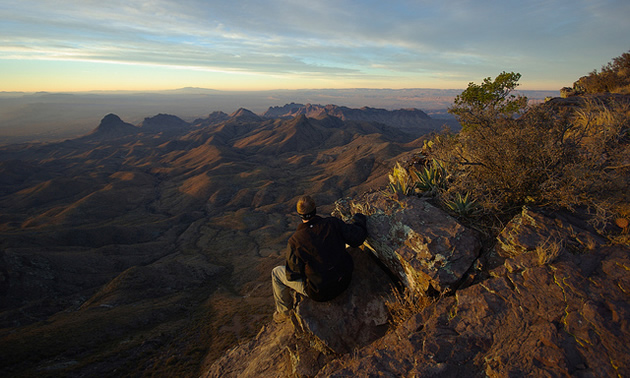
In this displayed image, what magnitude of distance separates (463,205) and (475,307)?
2.16 meters

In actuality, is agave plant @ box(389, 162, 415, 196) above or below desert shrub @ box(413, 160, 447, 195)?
below

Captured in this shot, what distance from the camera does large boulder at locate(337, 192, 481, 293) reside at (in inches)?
189

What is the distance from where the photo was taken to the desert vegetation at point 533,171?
4641 millimetres

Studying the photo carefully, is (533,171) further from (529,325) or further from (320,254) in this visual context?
(320,254)

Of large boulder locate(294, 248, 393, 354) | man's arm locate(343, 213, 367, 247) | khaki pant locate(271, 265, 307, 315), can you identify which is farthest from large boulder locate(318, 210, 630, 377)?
khaki pant locate(271, 265, 307, 315)

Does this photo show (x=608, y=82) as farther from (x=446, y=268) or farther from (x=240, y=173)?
(x=240, y=173)

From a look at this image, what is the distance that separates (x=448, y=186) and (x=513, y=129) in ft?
A: 5.46

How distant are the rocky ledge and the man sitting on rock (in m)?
0.61

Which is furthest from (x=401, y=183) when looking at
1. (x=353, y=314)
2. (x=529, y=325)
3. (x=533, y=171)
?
(x=529, y=325)

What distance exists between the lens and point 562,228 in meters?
4.51

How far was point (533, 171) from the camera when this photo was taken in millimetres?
4973

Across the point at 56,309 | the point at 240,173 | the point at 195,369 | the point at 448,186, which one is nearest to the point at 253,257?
the point at 56,309

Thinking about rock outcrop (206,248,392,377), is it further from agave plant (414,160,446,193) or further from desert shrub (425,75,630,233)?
desert shrub (425,75,630,233)

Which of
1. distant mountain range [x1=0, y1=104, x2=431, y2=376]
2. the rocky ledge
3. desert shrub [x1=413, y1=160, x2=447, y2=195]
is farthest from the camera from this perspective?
distant mountain range [x1=0, y1=104, x2=431, y2=376]
